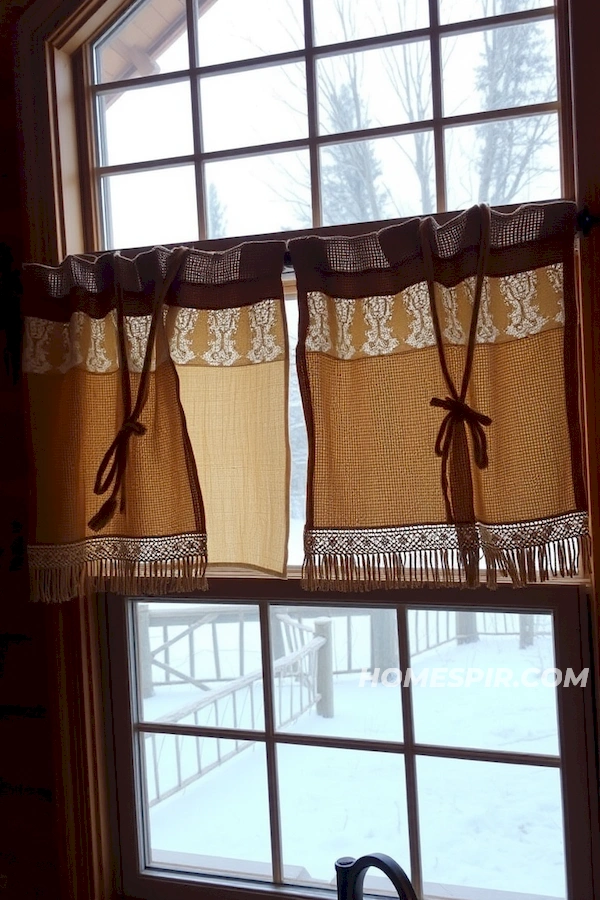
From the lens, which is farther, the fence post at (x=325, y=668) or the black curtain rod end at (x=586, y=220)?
the fence post at (x=325, y=668)

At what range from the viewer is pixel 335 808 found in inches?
54.2

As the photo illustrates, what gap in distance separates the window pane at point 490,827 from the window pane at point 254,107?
115 cm

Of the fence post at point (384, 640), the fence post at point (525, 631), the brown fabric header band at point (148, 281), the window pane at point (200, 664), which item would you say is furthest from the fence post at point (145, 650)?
the fence post at point (525, 631)

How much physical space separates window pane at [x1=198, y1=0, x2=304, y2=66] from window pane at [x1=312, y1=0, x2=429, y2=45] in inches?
1.6

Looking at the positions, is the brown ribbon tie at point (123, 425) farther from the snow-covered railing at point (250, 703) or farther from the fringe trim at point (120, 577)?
the snow-covered railing at point (250, 703)

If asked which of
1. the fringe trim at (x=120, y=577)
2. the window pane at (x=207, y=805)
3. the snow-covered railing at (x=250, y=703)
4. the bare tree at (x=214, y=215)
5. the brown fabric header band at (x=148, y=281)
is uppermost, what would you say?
the bare tree at (x=214, y=215)

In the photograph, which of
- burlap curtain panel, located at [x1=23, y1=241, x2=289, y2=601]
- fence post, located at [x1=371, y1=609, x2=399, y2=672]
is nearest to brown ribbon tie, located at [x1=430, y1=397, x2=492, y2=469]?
burlap curtain panel, located at [x1=23, y1=241, x2=289, y2=601]

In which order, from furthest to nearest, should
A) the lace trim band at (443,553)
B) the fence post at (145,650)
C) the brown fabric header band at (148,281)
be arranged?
the fence post at (145,650) < the brown fabric header band at (148,281) < the lace trim band at (443,553)

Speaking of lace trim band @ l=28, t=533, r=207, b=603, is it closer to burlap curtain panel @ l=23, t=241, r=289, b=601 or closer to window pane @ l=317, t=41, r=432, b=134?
burlap curtain panel @ l=23, t=241, r=289, b=601

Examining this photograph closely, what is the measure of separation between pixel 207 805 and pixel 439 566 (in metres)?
0.68

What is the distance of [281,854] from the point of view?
4.53 feet

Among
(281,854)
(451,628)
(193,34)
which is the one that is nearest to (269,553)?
(451,628)

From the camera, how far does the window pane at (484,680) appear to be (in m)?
1.25

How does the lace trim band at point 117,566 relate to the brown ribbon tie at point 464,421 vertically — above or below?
below
